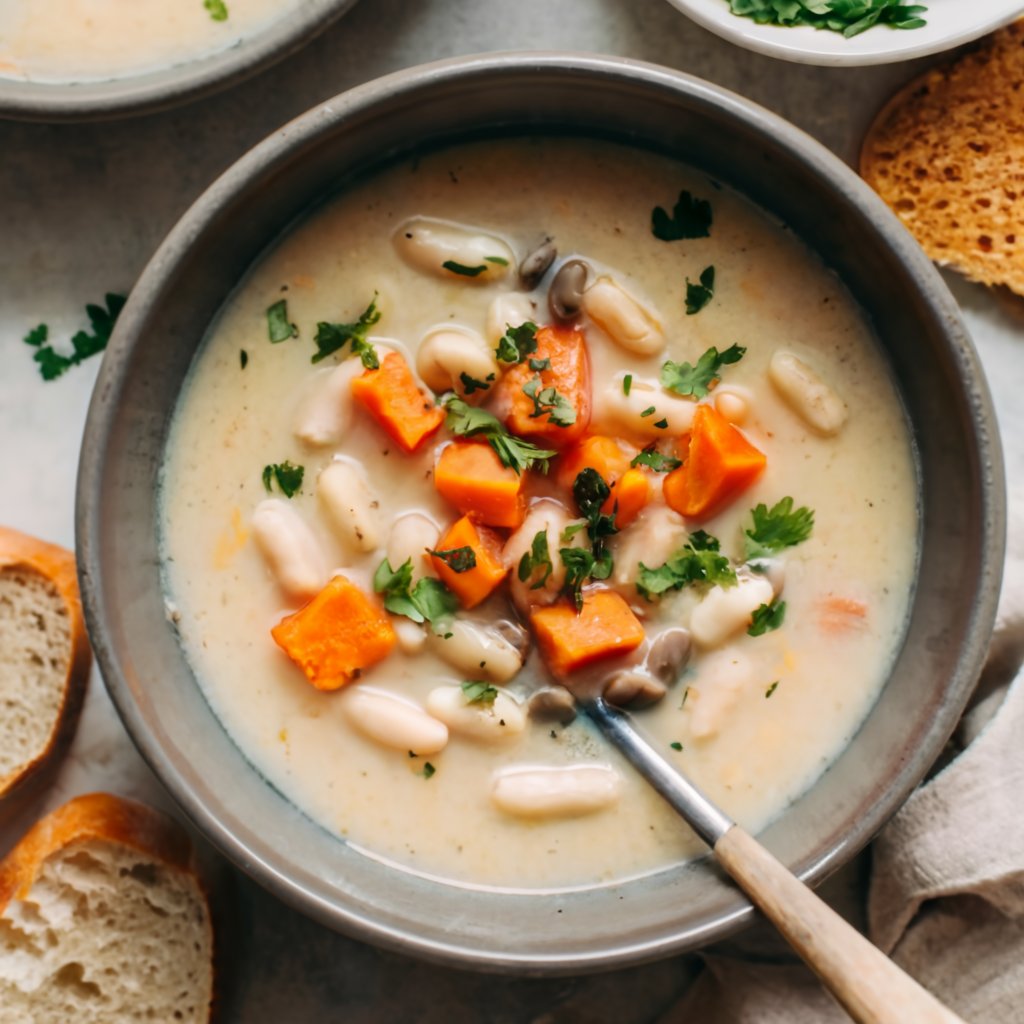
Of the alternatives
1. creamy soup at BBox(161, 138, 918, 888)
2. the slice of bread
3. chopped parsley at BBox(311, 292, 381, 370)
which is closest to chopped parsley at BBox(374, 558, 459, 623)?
creamy soup at BBox(161, 138, 918, 888)

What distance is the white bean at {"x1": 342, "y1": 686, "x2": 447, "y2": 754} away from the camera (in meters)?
2.01

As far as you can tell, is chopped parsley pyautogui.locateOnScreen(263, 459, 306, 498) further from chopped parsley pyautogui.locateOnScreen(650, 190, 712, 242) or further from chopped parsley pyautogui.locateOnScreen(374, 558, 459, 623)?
chopped parsley pyautogui.locateOnScreen(650, 190, 712, 242)

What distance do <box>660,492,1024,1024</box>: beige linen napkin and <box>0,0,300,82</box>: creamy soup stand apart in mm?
1639

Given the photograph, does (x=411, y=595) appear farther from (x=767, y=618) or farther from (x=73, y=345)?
(x=73, y=345)

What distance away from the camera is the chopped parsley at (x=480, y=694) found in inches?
79.7

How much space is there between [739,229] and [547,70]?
1.35 ft

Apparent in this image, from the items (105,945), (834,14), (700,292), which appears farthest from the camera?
(105,945)

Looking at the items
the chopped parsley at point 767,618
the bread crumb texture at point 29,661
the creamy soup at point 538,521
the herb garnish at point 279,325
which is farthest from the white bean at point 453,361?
the bread crumb texture at point 29,661

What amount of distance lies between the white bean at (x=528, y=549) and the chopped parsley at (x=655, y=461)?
0.14m

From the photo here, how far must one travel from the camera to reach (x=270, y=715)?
210 centimetres

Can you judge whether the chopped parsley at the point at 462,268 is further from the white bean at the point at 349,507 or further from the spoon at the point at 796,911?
the spoon at the point at 796,911

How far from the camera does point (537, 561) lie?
2.00 meters

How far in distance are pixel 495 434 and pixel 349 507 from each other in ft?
0.82

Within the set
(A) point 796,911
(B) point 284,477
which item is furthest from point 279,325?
(A) point 796,911
